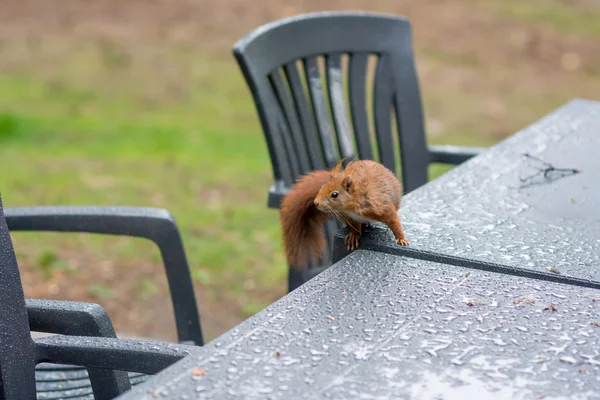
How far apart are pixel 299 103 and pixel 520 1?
763 cm

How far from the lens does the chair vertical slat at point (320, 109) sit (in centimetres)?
255

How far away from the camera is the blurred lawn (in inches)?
162

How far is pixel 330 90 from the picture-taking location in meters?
2.62

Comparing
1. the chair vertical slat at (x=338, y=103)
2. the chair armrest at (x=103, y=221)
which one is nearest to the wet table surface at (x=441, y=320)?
the chair armrest at (x=103, y=221)

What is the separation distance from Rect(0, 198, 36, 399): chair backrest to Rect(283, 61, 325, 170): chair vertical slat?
1.14m

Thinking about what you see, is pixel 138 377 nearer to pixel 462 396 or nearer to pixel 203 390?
pixel 203 390

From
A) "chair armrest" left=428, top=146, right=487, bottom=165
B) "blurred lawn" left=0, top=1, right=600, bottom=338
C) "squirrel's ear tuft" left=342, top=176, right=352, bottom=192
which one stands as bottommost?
"blurred lawn" left=0, top=1, right=600, bottom=338

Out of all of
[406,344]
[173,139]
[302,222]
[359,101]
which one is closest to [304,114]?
[359,101]

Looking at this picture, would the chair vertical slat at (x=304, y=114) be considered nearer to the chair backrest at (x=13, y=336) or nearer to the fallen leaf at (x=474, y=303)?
the chair backrest at (x=13, y=336)

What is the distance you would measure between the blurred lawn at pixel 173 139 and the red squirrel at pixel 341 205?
1.84 m

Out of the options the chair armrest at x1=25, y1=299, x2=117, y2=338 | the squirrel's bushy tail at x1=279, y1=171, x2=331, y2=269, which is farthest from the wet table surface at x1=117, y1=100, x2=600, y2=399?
the chair armrest at x1=25, y1=299, x2=117, y2=338

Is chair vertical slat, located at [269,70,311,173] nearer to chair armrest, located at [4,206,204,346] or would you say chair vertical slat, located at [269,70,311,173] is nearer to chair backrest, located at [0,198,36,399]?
chair armrest, located at [4,206,204,346]

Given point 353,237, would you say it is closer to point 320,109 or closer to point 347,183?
point 347,183

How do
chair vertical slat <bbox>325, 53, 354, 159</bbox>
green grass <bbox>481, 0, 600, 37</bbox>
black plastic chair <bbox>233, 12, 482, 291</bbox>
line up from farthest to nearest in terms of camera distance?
1. green grass <bbox>481, 0, 600, 37</bbox>
2. chair vertical slat <bbox>325, 53, 354, 159</bbox>
3. black plastic chair <bbox>233, 12, 482, 291</bbox>
